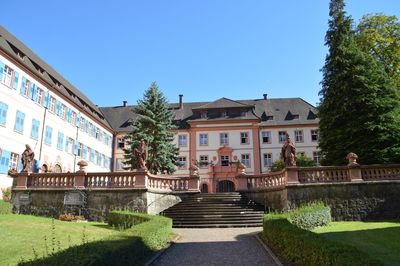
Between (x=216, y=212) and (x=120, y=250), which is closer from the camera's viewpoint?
(x=120, y=250)

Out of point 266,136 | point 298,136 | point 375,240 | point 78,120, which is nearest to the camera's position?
point 375,240

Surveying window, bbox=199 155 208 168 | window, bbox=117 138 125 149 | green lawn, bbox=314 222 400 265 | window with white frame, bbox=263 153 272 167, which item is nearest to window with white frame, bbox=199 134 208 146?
window, bbox=199 155 208 168

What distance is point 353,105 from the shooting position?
69.7 feet

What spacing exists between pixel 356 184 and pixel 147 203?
36.2 feet

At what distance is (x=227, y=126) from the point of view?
43.6 metres

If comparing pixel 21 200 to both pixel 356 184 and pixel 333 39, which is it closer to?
pixel 356 184

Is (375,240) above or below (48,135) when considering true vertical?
below

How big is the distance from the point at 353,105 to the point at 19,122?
26025 millimetres

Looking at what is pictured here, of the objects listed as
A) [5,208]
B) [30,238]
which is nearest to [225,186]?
[5,208]

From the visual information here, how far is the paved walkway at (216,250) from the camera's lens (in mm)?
8828

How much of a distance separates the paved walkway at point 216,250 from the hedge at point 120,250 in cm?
47

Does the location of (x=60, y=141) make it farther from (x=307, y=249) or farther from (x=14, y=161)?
(x=307, y=249)

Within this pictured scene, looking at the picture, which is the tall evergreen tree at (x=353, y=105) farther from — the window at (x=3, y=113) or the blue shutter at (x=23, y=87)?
the blue shutter at (x=23, y=87)

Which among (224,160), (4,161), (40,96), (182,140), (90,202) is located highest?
(40,96)
